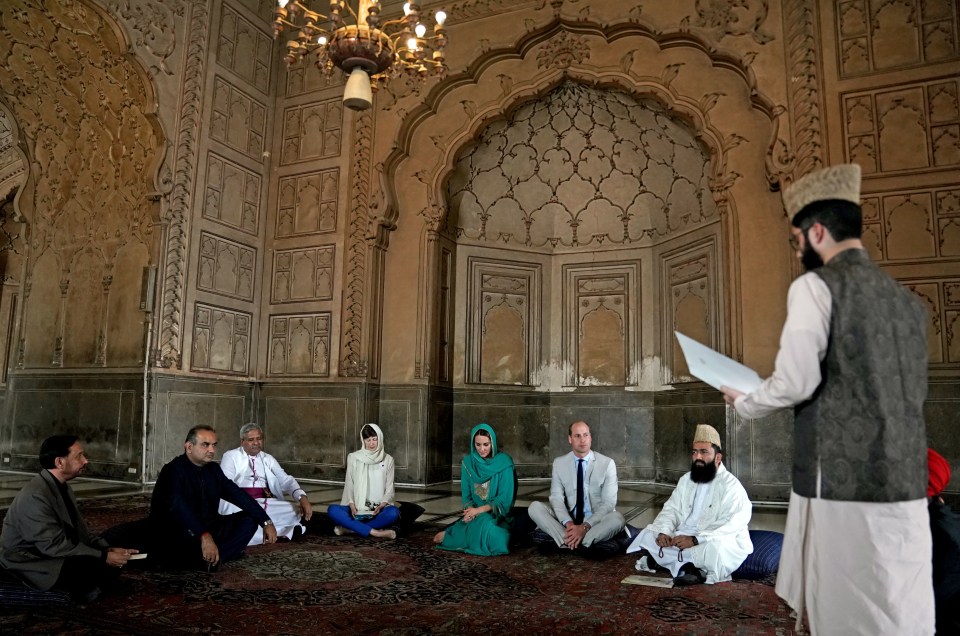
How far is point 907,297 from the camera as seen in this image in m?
1.80

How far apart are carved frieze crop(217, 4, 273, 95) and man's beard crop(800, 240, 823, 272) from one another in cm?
802

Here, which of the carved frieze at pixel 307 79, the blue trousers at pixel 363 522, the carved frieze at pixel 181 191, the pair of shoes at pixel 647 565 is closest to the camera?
the pair of shoes at pixel 647 565

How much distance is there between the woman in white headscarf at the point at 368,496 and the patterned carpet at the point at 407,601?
2.05 feet

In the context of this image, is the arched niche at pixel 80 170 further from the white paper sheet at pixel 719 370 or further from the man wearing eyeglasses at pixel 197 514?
the white paper sheet at pixel 719 370

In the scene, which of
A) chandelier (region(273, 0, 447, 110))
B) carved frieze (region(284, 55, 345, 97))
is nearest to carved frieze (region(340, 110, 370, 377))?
carved frieze (region(284, 55, 345, 97))

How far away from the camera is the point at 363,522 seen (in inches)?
187

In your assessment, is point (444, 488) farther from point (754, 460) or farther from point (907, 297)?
point (907, 297)

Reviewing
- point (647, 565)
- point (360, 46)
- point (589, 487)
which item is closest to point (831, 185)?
point (647, 565)

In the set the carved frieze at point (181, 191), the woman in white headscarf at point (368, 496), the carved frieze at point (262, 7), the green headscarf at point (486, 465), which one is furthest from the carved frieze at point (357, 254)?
the green headscarf at point (486, 465)

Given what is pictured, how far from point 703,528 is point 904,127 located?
15.6 feet

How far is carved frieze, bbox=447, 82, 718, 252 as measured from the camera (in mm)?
8625

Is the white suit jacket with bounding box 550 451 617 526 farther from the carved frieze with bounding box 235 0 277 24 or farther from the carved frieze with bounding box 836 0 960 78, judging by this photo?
the carved frieze with bounding box 235 0 277 24

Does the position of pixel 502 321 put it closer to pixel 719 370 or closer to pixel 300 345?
pixel 300 345

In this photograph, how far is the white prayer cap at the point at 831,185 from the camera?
5.92ft
